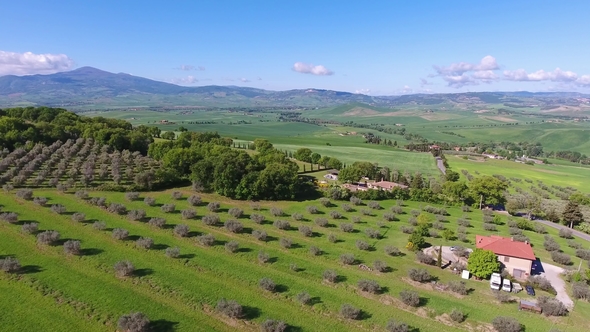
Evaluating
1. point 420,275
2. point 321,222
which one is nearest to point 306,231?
point 321,222

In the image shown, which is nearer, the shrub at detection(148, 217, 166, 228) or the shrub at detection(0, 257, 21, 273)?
the shrub at detection(0, 257, 21, 273)

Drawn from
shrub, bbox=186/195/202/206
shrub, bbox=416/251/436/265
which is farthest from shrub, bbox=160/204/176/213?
shrub, bbox=416/251/436/265

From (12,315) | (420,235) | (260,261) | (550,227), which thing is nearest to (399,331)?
(260,261)

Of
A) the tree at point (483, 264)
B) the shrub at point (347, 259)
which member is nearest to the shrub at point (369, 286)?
the shrub at point (347, 259)

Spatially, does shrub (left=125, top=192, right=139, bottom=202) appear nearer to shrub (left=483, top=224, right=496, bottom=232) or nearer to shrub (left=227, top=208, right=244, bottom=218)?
shrub (left=227, top=208, right=244, bottom=218)

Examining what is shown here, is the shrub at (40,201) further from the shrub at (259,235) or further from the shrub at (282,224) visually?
the shrub at (282,224)

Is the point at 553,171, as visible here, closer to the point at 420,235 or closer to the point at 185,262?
the point at 420,235

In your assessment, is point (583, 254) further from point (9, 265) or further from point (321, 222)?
point (9, 265)
